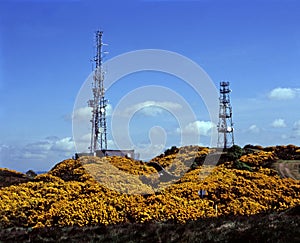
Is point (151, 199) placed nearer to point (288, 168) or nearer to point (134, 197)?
point (134, 197)

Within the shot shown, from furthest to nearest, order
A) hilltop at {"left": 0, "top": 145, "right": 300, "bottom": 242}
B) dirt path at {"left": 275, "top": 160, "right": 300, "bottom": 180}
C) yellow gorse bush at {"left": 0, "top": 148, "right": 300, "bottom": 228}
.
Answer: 1. dirt path at {"left": 275, "top": 160, "right": 300, "bottom": 180}
2. yellow gorse bush at {"left": 0, "top": 148, "right": 300, "bottom": 228}
3. hilltop at {"left": 0, "top": 145, "right": 300, "bottom": 242}

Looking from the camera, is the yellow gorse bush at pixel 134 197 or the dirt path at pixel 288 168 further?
the dirt path at pixel 288 168

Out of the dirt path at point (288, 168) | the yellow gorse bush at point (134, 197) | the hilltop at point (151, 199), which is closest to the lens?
the hilltop at point (151, 199)

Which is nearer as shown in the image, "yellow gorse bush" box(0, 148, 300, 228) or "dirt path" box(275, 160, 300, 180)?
"yellow gorse bush" box(0, 148, 300, 228)

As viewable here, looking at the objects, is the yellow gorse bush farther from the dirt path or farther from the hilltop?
the dirt path

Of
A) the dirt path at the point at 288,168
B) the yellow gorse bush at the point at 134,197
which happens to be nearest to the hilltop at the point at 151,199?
the yellow gorse bush at the point at 134,197

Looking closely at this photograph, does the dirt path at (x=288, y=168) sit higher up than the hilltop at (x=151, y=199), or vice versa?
the dirt path at (x=288, y=168)

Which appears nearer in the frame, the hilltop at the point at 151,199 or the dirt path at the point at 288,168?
the hilltop at the point at 151,199

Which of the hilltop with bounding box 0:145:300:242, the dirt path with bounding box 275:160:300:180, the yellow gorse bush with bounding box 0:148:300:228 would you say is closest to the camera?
the hilltop with bounding box 0:145:300:242

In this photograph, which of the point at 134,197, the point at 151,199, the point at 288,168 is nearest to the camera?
the point at 151,199

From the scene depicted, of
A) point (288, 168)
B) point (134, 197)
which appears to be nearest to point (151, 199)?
point (134, 197)

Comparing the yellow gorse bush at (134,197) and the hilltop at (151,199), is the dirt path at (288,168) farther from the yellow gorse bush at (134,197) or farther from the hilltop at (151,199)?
the yellow gorse bush at (134,197)

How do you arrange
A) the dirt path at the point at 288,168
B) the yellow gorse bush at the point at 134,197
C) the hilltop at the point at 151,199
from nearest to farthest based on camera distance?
the hilltop at the point at 151,199
the yellow gorse bush at the point at 134,197
the dirt path at the point at 288,168

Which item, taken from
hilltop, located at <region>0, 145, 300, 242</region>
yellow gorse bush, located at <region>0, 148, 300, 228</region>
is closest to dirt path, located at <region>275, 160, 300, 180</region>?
hilltop, located at <region>0, 145, 300, 242</region>
